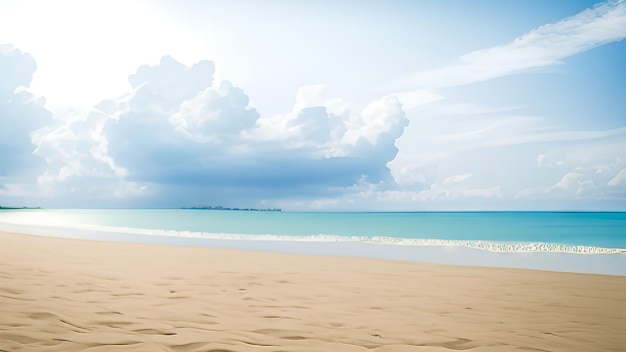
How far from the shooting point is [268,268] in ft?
26.4

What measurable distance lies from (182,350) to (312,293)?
2.72 meters

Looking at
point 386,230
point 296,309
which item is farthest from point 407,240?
point 296,309

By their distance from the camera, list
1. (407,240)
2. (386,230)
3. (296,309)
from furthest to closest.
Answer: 1. (386,230)
2. (407,240)
3. (296,309)

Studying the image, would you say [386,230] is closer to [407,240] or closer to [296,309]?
[407,240]

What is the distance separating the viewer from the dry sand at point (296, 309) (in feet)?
10.9

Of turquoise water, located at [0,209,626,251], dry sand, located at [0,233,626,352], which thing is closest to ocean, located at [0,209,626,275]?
turquoise water, located at [0,209,626,251]

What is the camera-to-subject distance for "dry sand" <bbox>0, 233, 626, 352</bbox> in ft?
10.9

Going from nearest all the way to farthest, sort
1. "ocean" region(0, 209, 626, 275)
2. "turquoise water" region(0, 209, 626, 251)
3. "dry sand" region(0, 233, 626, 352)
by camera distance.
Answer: "dry sand" region(0, 233, 626, 352), "ocean" region(0, 209, 626, 275), "turquoise water" region(0, 209, 626, 251)

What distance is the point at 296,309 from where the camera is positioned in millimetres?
4562

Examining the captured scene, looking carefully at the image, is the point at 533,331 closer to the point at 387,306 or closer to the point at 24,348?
the point at 387,306

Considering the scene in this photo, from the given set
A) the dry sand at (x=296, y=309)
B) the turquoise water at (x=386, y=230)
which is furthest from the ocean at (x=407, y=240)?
the dry sand at (x=296, y=309)

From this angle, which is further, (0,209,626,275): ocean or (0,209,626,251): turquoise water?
(0,209,626,251): turquoise water

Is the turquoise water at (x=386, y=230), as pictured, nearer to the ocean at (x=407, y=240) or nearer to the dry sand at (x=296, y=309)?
the ocean at (x=407, y=240)

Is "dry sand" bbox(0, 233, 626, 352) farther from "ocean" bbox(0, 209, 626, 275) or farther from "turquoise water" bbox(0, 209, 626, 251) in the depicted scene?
"turquoise water" bbox(0, 209, 626, 251)
